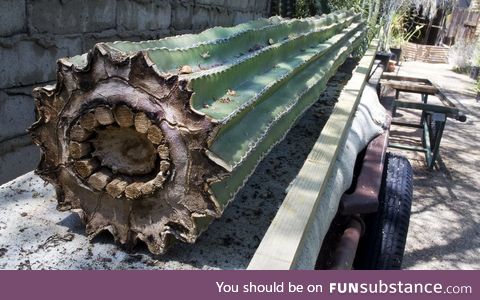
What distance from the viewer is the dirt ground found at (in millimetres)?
4133

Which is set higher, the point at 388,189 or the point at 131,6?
the point at 131,6

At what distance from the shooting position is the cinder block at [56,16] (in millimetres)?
2587

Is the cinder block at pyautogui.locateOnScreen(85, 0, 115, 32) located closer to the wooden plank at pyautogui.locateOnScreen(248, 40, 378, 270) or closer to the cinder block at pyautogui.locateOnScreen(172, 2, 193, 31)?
the cinder block at pyautogui.locateOnScreen(172, 2, 193, 31)

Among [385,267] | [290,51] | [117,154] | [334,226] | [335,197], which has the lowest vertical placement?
[385,267]

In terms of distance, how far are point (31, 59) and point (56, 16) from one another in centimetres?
32

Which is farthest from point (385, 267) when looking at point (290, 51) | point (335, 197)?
point (290, 51)

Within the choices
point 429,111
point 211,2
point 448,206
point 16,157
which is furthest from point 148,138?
point 429,111

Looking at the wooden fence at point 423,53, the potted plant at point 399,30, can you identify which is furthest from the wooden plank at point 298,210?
the wooden fence at point 423,53

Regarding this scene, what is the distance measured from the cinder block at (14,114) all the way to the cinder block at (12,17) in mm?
341

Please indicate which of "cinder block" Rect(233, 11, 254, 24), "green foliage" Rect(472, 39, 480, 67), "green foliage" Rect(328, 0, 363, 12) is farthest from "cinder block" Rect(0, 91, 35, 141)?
"green foliage" Rect(472, 39, 480, 67)
